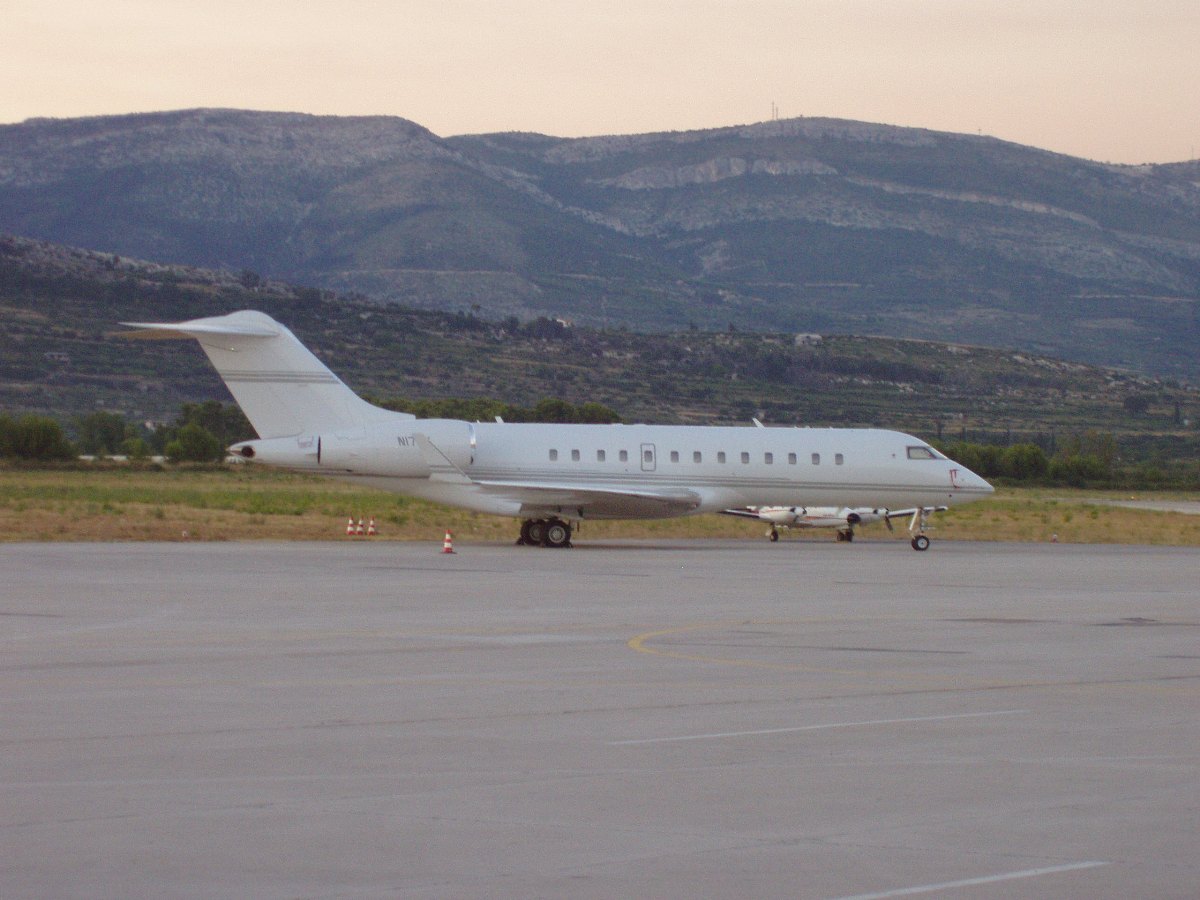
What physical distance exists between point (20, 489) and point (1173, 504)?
42936 mm

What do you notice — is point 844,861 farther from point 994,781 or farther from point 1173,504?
point 1173,504

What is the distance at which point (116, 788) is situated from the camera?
9383 millimetres

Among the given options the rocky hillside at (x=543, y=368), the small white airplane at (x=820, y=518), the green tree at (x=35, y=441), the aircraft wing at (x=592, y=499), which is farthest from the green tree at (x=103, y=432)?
the aircraft wing at (x=592, y=499)

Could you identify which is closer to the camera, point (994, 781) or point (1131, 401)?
point (994, 781)

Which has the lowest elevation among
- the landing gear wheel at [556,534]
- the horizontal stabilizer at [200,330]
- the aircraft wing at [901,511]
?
the landing gear wheel at [556,534]

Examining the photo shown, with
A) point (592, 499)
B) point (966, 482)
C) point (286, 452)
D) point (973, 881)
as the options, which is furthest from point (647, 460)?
point (973, 881)

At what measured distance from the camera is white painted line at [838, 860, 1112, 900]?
738 centimetres

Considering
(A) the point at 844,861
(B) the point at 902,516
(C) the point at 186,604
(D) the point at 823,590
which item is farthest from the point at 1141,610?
(B) the point at 902,516

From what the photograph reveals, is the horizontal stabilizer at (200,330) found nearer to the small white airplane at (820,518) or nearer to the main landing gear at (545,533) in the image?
the main landing gear at (545,533)

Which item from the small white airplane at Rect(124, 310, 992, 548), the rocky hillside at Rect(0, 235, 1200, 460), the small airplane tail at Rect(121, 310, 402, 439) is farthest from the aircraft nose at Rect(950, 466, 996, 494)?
the rocky hillside at Rect(0, 235, 1200, 460)

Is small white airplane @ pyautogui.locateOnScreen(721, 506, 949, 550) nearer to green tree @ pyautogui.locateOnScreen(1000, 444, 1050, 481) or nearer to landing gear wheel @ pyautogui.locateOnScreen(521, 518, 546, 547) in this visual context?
landing gear wheel @ pyautogui.locateOnScreen(521, 518, 546, 547)

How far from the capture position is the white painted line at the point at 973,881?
24.2 feet

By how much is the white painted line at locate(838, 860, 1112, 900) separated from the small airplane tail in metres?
29.0

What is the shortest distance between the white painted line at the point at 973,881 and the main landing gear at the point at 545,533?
93.5 ft
